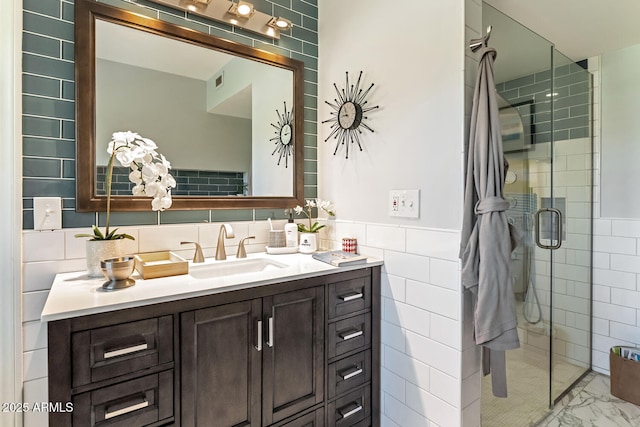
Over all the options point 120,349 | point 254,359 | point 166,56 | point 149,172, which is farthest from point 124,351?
point 166,56

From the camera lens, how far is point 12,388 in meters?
1.16

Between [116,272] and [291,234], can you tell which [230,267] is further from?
[116,272]

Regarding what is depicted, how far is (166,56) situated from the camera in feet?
5.14

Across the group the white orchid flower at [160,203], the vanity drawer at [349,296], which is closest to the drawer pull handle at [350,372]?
the vanity drawer at [349,296]

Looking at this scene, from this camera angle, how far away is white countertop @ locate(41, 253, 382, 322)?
936mm

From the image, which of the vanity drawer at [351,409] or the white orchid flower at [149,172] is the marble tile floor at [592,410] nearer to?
the vanity drawer at [351,409]

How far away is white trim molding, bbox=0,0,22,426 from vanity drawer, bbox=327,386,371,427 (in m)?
1.21

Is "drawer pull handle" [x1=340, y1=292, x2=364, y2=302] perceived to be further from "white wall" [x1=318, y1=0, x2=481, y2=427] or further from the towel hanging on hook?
the towel hanging on hook

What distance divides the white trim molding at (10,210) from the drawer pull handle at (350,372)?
125cm

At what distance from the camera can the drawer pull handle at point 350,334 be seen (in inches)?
57.8

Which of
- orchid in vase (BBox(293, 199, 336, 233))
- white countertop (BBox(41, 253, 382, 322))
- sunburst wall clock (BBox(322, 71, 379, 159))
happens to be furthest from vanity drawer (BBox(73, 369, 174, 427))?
sunburst wall clock (BBox(322, 71, 379, 159))

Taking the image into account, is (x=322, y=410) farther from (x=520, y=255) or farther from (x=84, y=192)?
(x=84, y=192)

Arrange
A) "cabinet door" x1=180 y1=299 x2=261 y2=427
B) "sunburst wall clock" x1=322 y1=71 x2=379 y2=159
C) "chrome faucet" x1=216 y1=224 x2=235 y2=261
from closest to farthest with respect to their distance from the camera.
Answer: "cabinet door" x1=180 y1=299 x2=261 y2=427, "chrome faucet" x1=216 y1=224 x2=235 y2=261, "sunburst wall clock" x1=322 y1=71 x2=379 y2=159

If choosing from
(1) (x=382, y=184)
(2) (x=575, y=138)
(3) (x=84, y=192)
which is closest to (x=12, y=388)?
(3) (x=84, y=192)
